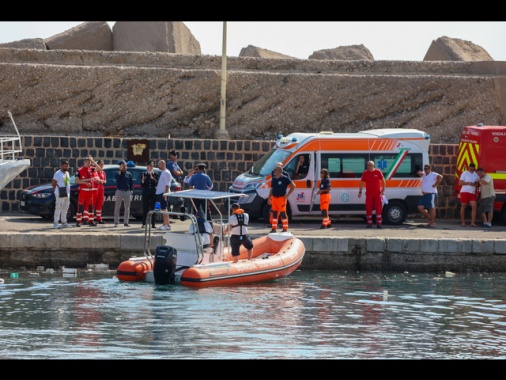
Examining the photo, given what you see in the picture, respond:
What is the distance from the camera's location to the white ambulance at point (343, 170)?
22.8 meters

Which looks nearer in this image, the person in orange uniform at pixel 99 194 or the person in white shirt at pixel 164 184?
the person in white shirt at pixel 164 184

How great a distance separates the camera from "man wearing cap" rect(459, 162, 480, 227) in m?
23.3

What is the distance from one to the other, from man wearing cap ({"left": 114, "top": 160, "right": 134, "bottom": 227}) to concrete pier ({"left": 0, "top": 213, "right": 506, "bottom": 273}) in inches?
18.1

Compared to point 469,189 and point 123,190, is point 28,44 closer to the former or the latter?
point 123,190

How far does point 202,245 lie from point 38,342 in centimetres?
607

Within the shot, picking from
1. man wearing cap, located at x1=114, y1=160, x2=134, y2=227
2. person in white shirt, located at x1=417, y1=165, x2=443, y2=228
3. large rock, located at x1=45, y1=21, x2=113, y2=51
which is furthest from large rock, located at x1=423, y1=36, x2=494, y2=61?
man wearing cap, located at x1=114, y1=160, x2=134, y2=227

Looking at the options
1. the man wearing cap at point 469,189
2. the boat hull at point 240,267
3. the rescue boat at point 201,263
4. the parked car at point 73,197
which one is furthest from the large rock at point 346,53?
the rescue boat at point 201,263

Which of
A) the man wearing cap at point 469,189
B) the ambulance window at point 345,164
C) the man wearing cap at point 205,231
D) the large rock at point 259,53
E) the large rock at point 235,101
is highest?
the large rock at point 259,53

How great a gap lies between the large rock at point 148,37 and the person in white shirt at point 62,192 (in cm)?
2016

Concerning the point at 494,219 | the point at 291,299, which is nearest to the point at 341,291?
the point at 291,299

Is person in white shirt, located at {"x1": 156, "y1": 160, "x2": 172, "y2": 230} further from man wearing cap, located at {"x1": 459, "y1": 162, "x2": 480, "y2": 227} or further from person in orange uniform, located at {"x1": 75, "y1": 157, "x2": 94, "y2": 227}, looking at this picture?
man wearing cap, located at {"x1": 459, "y1": 162, "x2": 480, "y2": 227}

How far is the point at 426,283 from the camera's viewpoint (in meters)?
18.8

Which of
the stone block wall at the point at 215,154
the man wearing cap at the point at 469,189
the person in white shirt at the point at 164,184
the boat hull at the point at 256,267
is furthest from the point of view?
the stone block wall at the point at 215,154

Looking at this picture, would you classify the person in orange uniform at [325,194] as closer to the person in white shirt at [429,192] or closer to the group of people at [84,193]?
the person in white shirt at [429,192]
